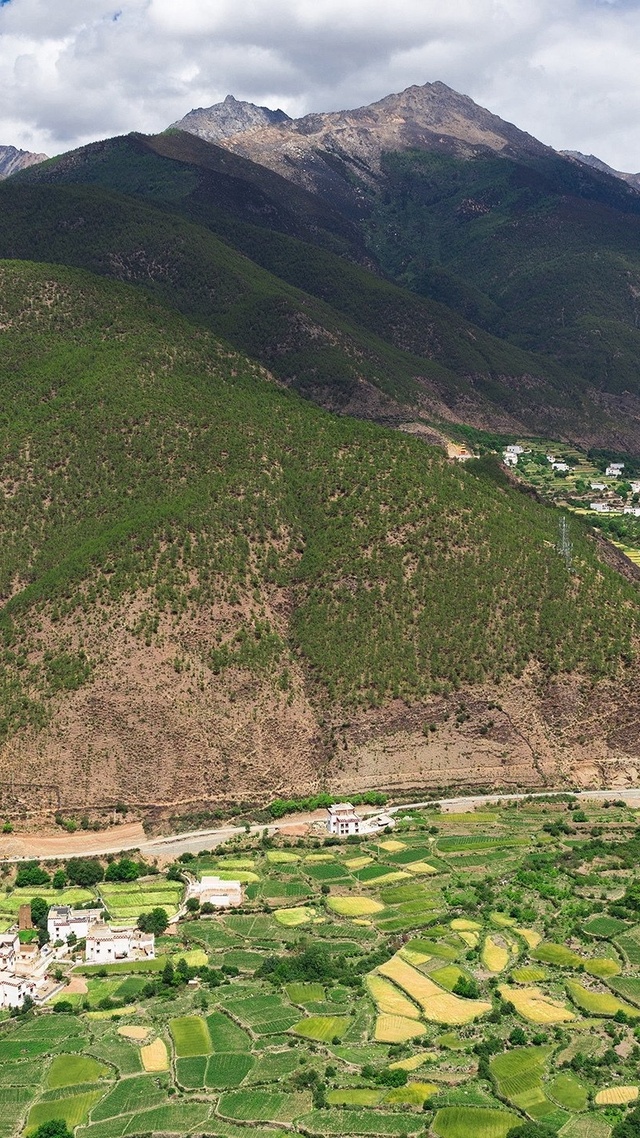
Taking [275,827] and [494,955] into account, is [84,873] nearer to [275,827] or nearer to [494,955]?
[275,827]

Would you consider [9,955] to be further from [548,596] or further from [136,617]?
[548,596]

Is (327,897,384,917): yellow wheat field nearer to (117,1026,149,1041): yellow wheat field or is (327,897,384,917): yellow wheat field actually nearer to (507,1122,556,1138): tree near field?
(117,1026,149,1041): yellow wheat field

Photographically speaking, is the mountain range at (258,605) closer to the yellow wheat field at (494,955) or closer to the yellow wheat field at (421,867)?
the yellow wheat field at (421,867)

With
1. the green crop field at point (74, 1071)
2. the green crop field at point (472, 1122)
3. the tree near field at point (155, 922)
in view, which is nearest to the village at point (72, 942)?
the tree near field at point (155, 922)

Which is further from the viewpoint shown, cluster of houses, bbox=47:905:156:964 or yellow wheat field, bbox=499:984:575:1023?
cluster of houses, bbox=47:905:156:964

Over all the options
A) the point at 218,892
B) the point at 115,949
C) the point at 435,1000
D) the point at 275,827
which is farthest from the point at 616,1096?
the point at 275,827

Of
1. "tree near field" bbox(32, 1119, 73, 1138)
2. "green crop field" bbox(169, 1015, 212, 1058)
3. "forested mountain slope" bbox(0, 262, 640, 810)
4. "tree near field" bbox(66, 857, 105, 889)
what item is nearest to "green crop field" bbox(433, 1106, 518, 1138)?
"green crop field" bbox(169, 1015, 212, 1058)

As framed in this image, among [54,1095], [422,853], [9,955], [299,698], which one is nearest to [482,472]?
[299,698]
